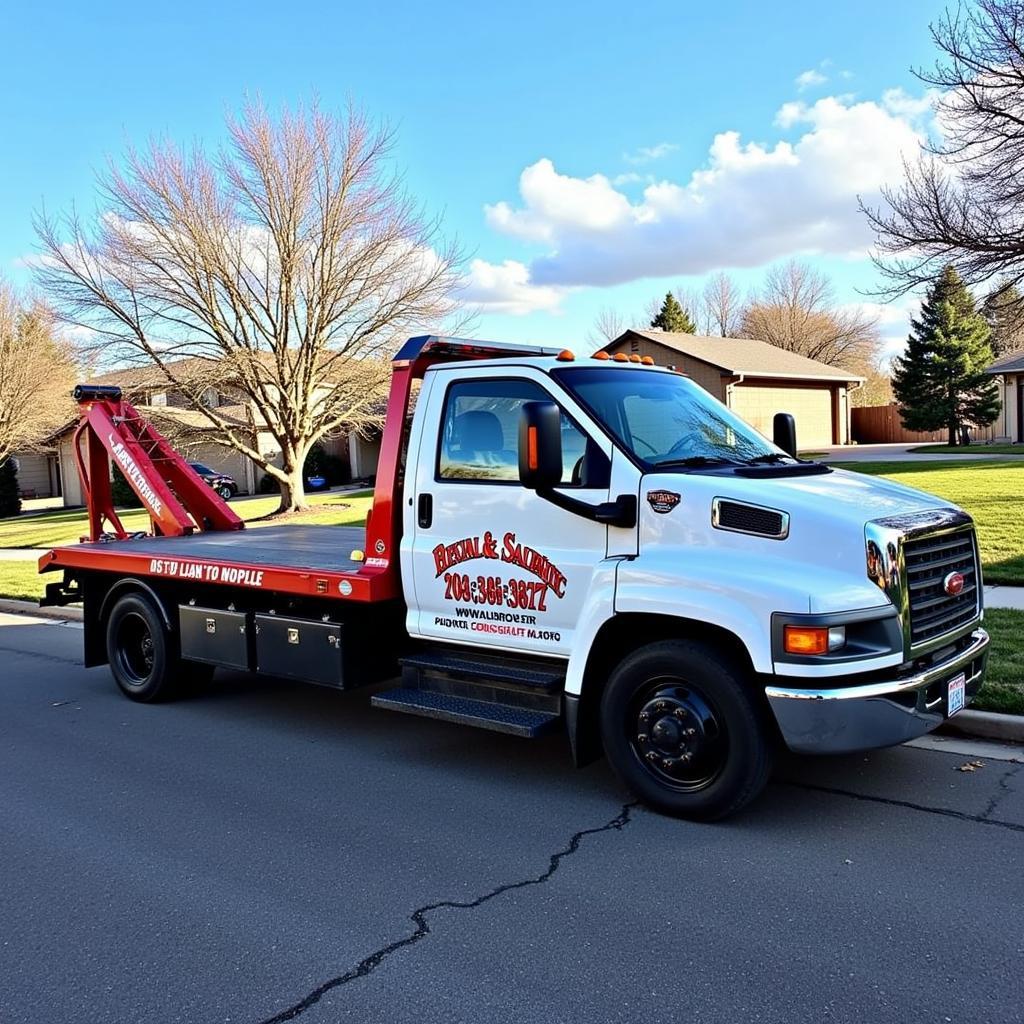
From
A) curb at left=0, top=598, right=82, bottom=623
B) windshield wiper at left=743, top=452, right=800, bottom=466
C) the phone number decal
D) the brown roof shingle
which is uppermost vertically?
the brown roof shingle

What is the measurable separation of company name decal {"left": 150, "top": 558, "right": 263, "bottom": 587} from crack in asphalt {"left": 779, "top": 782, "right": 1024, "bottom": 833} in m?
3.71

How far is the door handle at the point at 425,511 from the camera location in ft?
18.5

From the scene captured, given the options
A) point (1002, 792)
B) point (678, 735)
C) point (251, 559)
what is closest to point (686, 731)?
point (678, 735)

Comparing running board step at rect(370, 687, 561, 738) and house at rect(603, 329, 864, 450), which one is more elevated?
house at rect(603, 329, 864, 450)

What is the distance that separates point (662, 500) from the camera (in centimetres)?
470

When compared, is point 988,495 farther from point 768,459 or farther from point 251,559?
point 251,559

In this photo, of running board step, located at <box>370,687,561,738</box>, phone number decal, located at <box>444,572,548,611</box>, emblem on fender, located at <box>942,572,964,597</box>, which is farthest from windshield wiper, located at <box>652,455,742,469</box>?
running board step, located at <box>370,687,561,738</box>

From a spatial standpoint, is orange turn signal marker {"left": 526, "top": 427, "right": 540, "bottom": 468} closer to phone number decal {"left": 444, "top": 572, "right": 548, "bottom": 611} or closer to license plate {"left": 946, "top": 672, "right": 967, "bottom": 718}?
phone number decal {"left": 444, "top": 572, "right": 548, "bottom": 611}

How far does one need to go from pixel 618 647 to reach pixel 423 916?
174cm

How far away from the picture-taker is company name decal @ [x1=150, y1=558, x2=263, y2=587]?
659 cm

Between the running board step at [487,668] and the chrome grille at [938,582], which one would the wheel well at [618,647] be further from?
the chrome grille at [938,582]

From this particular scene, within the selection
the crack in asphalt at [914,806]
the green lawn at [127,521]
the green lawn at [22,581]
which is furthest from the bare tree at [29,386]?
the crack in asphalt at [914,806]

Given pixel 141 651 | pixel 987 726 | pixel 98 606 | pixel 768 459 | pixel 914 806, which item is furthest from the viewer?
pixel 98 606

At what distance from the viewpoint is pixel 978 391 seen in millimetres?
42438
